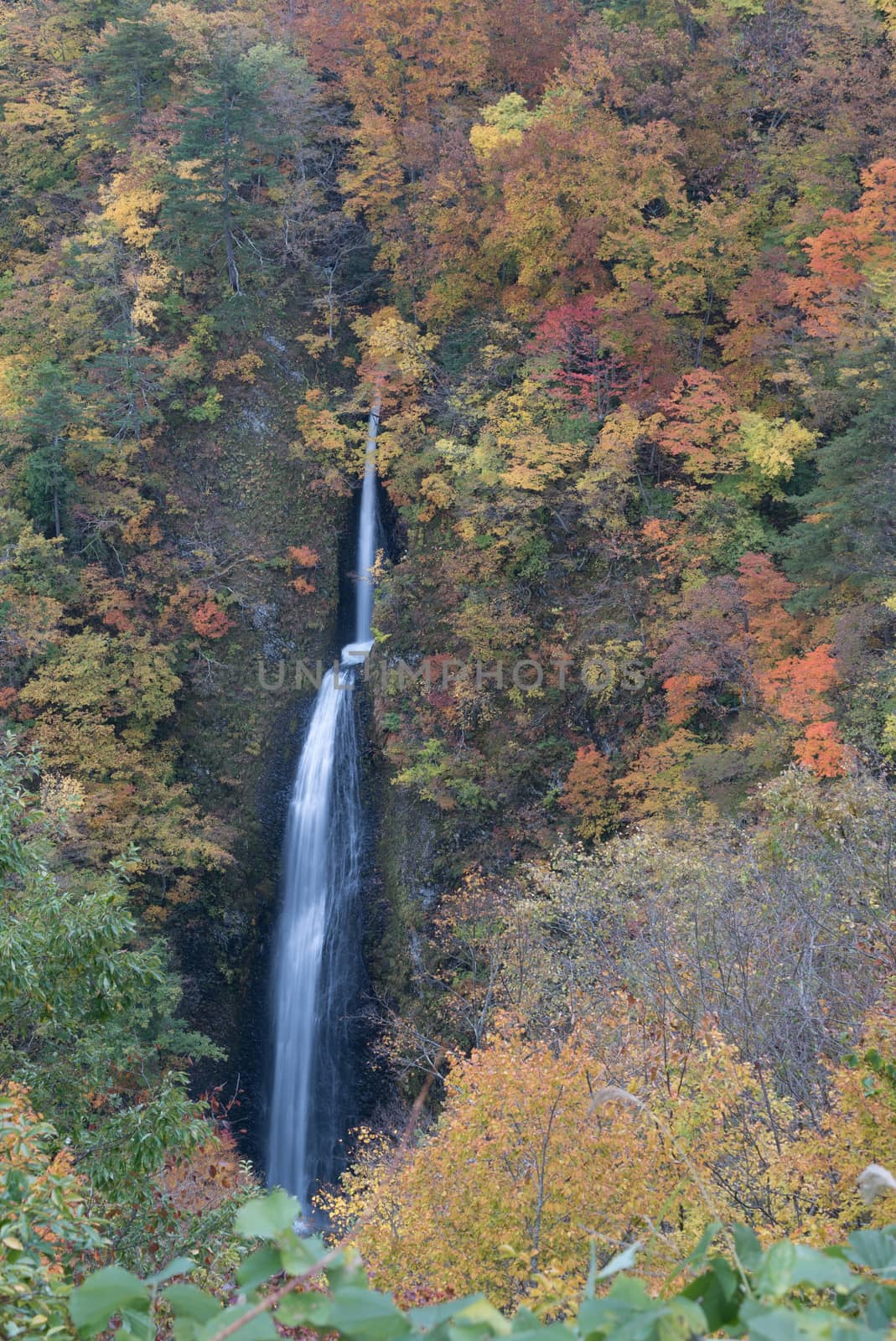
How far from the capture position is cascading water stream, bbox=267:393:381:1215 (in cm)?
1800

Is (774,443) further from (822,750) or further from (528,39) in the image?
(528,39)

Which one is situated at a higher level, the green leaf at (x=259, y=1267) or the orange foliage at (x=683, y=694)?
the green leaf at (x=259, y=1267)

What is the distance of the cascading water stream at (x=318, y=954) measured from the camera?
18000mm

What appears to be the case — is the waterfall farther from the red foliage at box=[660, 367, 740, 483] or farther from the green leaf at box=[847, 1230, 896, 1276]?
the green leaf at box=[847, 1230, 896, 1276]

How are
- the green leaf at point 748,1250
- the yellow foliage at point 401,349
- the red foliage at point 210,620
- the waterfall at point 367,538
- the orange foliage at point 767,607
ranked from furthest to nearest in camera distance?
1. the waterfall at point 367,538
2. the yellow foliage at point 401,349
3. the red foliage at point 210,620
4. the orange foliage at point 767,607
5. the green leaf at point 748,1250

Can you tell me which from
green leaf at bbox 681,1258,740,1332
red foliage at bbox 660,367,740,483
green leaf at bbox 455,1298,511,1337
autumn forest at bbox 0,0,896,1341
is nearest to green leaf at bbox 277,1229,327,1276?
green leaf at bbox 455,1298,511,1337

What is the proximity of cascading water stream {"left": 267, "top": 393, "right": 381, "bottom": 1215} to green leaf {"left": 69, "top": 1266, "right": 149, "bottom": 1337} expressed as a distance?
17.3 m

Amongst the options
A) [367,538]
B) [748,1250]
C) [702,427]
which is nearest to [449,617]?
[367,538]

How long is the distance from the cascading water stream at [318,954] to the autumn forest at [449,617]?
0.09 meters

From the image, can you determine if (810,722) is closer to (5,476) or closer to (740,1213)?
(740,1213)

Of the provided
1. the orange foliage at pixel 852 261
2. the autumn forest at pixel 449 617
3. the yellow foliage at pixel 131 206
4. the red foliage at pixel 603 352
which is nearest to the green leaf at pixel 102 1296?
the autumn forest at pixel 449 617

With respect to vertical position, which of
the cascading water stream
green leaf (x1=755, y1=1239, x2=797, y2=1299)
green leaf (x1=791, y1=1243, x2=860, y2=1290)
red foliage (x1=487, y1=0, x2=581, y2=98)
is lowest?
the cascading water stream

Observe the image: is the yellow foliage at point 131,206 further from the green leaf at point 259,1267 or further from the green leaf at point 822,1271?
the green leaf at point 822,1271

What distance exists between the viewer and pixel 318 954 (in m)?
18.7
